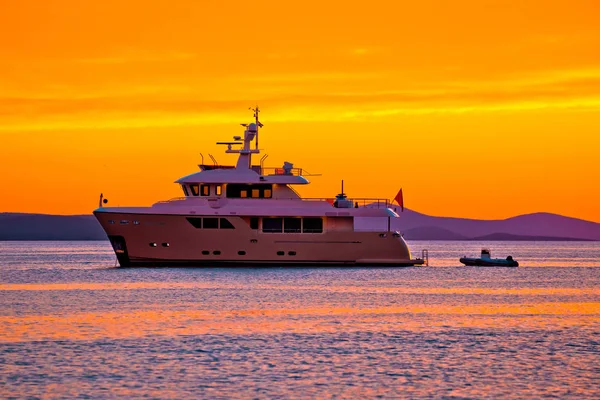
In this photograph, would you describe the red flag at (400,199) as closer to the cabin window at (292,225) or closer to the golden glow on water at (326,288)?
the cabin window at (292,225)

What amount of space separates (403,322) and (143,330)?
10.0 m

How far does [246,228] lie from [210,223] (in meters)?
2.37

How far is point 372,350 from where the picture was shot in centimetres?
3106

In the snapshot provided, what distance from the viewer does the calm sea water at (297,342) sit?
2492 centimetres

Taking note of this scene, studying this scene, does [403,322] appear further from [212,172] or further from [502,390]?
[212,172]

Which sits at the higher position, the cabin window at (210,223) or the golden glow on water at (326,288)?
the cabin window at (210,223)

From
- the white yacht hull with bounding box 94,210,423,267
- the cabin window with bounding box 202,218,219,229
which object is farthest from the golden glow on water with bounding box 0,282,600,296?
the cabin window with bounding box 202,218,219,229

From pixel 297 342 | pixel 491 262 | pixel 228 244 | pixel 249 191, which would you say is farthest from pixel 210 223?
pixel 297 342

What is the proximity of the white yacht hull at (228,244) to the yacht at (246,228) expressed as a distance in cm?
6

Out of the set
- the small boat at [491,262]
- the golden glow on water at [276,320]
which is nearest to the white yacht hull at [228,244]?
the golden glow on water at [276,320]

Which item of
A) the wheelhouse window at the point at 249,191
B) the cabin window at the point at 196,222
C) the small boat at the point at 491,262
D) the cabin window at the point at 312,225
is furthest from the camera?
the small boat at the point at 491,262

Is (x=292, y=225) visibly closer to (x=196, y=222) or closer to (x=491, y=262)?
(x=196, y=222)

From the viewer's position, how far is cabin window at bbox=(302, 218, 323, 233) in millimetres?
68250

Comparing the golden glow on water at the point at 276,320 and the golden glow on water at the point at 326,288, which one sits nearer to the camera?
the golden glow on water at the point at 276,320
